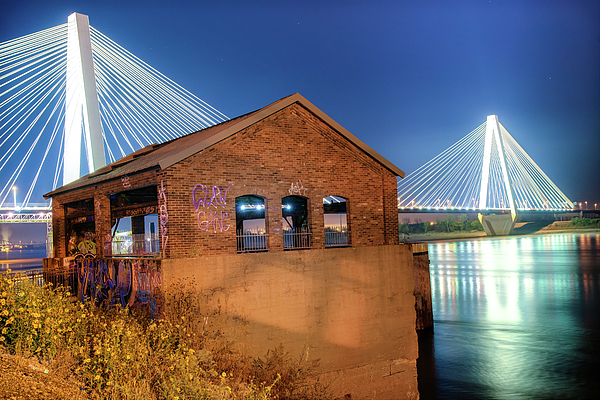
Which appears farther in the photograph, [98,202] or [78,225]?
[78,225]

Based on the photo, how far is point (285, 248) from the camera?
50.6 ft

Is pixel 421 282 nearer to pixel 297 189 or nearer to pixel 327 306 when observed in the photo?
pixel 327 306

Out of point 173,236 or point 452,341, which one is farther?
point 452,341

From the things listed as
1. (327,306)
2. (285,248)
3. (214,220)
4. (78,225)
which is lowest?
(327,306)

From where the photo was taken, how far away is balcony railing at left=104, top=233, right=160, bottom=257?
1475 cm

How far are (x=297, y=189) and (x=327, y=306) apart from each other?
3703 millimetres

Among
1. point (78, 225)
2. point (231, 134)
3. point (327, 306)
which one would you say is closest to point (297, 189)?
point (231, 134)

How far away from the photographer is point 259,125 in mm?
14695

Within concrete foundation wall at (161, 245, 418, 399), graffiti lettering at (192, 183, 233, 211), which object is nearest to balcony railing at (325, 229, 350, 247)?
concrete foundation wall at (161, 245, 418, 399)

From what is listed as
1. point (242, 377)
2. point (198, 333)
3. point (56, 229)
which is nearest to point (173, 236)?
point (198, 333)

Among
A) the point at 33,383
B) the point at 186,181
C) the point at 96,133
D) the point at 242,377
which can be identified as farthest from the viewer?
the point at 96,133

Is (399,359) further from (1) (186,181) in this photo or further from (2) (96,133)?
(2) (96,133)

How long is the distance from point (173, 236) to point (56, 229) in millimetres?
11644

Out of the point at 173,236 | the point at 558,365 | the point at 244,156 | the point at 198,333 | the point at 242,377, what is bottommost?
the point at 558,365
